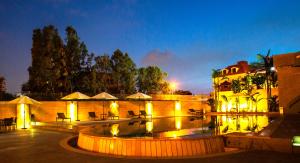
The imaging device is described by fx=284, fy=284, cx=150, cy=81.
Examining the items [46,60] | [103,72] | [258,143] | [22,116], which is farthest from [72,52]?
[258,143]

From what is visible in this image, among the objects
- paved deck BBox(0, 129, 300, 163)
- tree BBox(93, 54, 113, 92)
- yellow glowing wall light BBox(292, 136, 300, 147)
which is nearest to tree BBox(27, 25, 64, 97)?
tree BBox(93, 54, 113, 92)

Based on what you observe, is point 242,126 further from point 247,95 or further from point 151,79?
point 151,79

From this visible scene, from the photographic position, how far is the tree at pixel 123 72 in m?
38.1

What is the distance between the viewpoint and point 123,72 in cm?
3878

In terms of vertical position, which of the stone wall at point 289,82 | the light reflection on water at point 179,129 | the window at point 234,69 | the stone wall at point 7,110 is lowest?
the light reflection on water at point 179,129

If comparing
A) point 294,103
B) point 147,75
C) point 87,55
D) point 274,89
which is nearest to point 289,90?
point 294,103

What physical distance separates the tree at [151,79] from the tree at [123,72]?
18.6 feet

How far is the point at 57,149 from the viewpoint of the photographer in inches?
371

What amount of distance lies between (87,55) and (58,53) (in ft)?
13.0

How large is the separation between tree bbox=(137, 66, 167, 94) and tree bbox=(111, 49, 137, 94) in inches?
223

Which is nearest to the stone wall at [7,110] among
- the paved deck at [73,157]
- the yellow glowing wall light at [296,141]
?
the paved deck at [73,157]

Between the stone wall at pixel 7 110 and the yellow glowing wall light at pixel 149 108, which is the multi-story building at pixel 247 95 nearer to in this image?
the yellow glowing wall light at pixel 149 108

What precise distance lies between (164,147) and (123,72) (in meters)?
31.2

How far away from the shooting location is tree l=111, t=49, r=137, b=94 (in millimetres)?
38125
